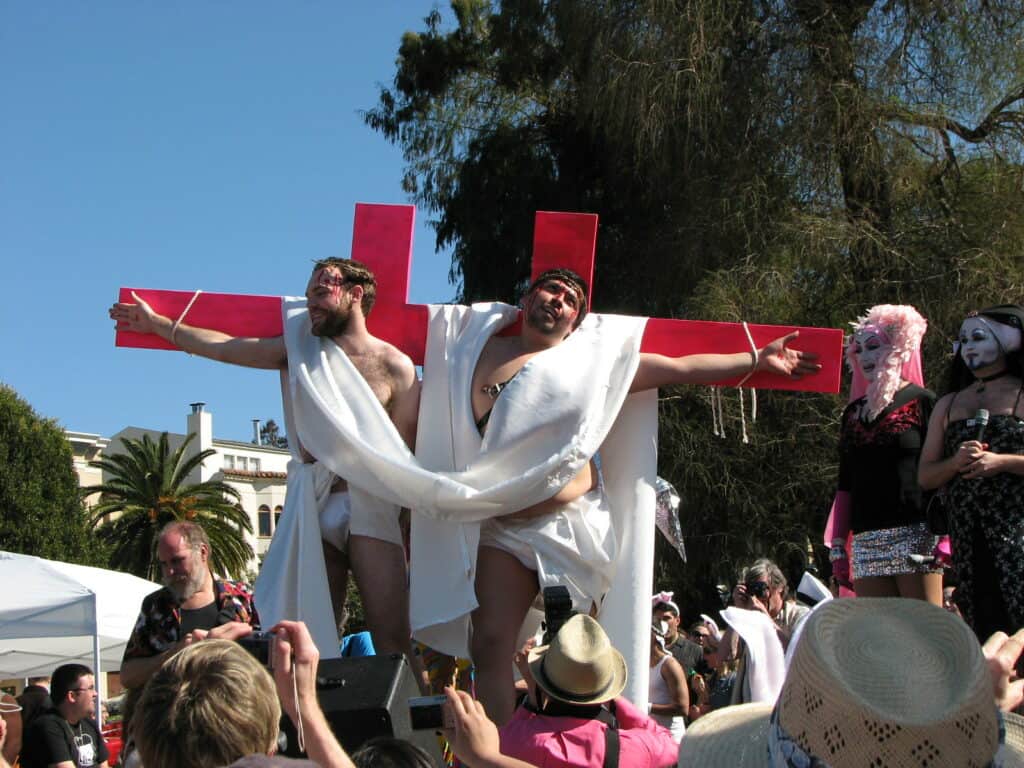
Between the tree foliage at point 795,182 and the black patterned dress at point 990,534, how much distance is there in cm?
715

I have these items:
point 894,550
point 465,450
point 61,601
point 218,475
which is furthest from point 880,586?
point 218,475

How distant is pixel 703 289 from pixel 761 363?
6.98 metres

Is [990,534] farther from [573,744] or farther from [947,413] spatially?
[573,744]

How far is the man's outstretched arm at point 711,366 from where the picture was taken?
461 centimetres

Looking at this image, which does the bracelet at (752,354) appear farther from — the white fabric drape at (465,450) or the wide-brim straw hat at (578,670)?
the wide-brim straw hat at (578,670)

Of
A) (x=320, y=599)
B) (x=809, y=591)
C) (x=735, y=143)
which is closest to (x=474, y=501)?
(x=320, y=599)

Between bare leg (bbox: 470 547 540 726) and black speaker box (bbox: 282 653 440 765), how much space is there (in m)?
1.22

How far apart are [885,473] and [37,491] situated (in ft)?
95.8

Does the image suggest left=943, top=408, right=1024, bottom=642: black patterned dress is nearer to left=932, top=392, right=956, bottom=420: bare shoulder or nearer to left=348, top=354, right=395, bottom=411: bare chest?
left=932, top=392, right=956, bottom=420: bare shoulder

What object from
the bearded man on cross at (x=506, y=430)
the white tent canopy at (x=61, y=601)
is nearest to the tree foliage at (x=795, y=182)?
the white tent canopy at (x=61, y=601)

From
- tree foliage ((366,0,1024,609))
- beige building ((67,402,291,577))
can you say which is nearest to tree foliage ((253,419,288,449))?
beige building ((67,402,291,577))

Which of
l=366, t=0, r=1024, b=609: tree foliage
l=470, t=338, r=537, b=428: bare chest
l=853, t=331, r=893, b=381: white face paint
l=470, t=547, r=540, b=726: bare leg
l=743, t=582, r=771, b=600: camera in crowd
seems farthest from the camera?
l=366, t=0, r=1024, b=609: tree foliage

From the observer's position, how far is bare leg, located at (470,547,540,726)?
411cm

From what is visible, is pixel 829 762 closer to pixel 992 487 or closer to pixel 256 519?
pixel 992 487
